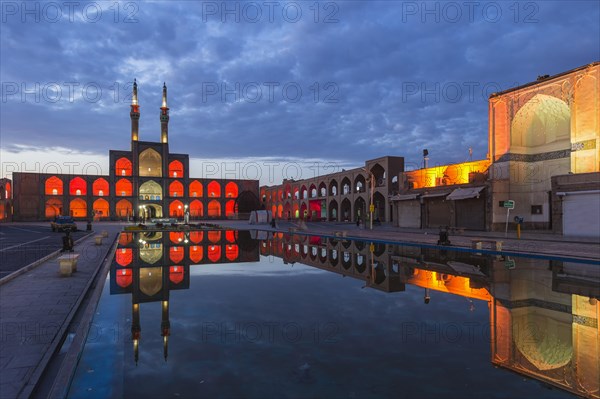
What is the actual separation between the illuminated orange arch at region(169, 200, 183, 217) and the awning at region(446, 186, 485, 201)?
52128 millimetres

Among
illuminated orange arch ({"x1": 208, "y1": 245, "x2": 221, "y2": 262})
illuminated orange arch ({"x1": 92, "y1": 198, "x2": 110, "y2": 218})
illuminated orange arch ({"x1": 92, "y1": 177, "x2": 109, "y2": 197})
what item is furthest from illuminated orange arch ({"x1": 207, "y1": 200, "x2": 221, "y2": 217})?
illuminated orange arch ({"x1": 208, "y1": 245, "x2": 221, "y2": 262})

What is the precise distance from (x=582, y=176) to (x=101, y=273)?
2358 cm

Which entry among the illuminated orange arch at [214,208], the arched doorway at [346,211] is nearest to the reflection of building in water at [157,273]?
the arched doorway at [346,211]

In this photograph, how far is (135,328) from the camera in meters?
5.76

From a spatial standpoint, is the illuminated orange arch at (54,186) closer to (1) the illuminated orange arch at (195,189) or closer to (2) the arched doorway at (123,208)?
(2) the arched doorway at (123,208)

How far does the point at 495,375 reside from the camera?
4.12m

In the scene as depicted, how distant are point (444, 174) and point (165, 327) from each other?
3139 cm

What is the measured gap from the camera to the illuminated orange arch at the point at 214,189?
73.0 metres

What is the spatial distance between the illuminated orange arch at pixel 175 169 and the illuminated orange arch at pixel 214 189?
5688 mm

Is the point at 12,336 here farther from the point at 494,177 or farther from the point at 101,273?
the point at 494,177

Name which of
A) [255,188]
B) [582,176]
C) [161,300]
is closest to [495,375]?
[161,300]

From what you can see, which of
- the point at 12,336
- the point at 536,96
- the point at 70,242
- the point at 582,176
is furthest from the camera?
the point at 536,96

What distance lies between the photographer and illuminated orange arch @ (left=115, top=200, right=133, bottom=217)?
65000mm

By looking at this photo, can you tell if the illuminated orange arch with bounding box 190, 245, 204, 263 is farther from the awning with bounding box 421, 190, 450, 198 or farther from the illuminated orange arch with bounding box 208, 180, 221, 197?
the illuminated orange arch with bounding box 208, 180, 221, 197
